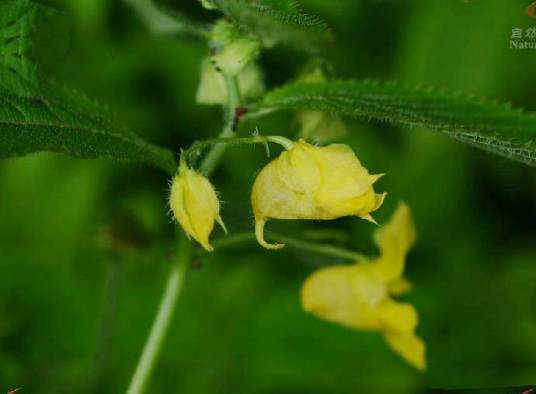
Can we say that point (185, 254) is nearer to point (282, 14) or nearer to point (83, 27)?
point (282, 14)

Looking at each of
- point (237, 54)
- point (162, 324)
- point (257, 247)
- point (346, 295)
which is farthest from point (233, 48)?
point (257, 247)

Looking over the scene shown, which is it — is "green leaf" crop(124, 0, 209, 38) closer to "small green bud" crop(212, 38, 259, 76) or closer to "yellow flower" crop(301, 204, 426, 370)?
"small green bud" crop(212, 38, 259, 76)

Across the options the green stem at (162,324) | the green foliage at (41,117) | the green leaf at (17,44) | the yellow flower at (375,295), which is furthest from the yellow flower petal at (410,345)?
the green leaf at (17,44)

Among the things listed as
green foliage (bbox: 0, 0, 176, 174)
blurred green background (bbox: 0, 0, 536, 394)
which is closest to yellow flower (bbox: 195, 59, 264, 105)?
green foliage (bbox: 0, 0, 176, 174)

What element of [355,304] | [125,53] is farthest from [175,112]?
[355,304]

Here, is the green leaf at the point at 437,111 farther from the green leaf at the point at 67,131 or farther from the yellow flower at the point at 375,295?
the yellow flower at the point at 375,295

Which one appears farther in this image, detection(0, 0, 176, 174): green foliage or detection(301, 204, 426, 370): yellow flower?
detection(301, 204, 426, 370): yellow flower

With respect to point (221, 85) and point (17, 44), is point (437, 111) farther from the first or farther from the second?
point (17, 44)
